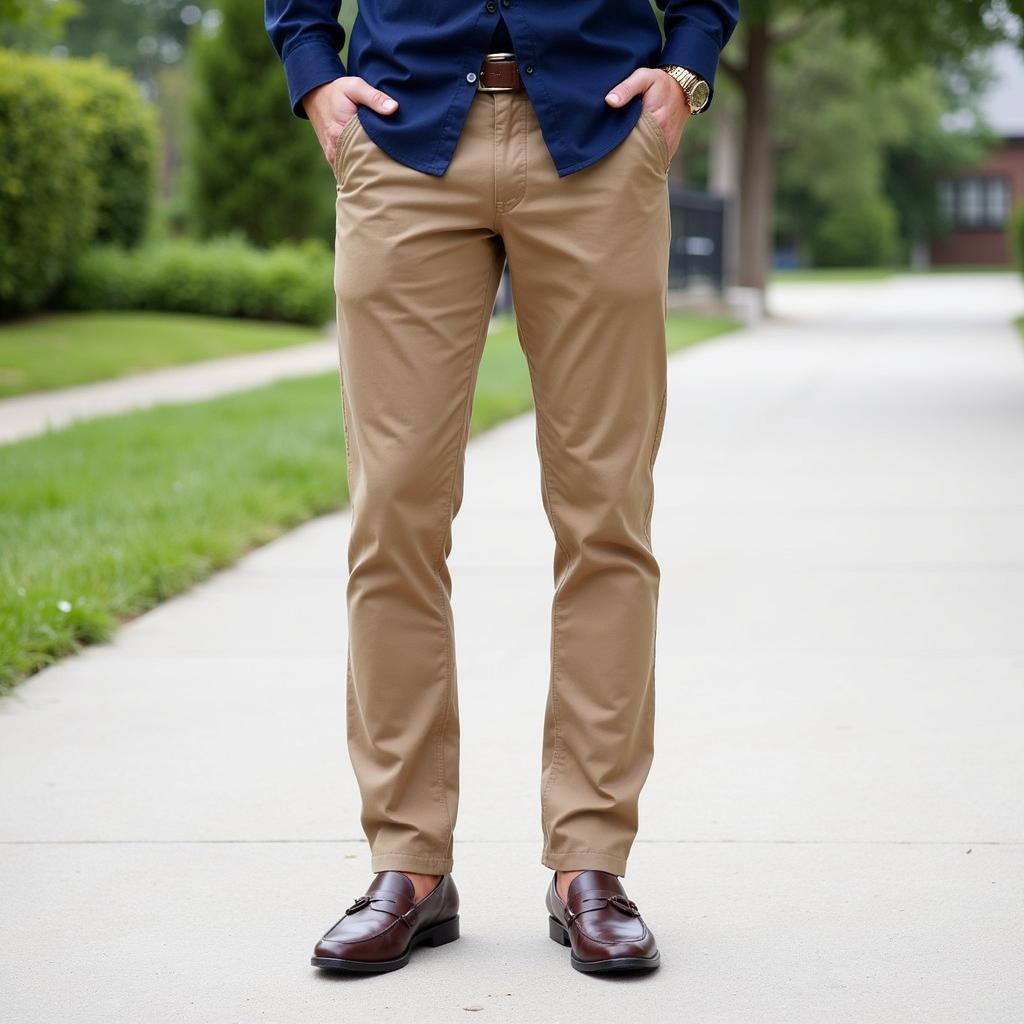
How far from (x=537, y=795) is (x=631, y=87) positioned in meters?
1.48

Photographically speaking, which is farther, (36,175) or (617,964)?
(36,175)

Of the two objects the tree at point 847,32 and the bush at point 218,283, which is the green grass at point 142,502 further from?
the bush at point 218,283

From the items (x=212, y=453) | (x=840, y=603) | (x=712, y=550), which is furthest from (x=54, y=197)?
(x=840, y=603)

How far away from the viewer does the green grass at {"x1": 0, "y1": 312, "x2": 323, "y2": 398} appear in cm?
1191

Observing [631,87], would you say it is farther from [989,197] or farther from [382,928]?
[989,197]

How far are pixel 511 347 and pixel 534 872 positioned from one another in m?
12.3

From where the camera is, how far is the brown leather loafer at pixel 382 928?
2.36m

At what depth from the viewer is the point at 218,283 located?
693 inches

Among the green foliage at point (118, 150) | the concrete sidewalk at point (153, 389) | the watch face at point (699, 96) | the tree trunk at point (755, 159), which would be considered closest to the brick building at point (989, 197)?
the tree trunk at point (755, 159)

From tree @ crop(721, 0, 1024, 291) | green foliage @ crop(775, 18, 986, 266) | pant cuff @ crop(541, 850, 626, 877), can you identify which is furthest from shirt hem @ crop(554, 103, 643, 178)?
green foliage @ crop(775, 18, 986, 266)

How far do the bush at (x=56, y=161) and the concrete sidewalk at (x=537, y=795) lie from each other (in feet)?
26.9

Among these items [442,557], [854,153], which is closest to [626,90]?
[442,557]

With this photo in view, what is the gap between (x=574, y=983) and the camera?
234cm

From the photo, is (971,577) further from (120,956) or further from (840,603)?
(120,956)
